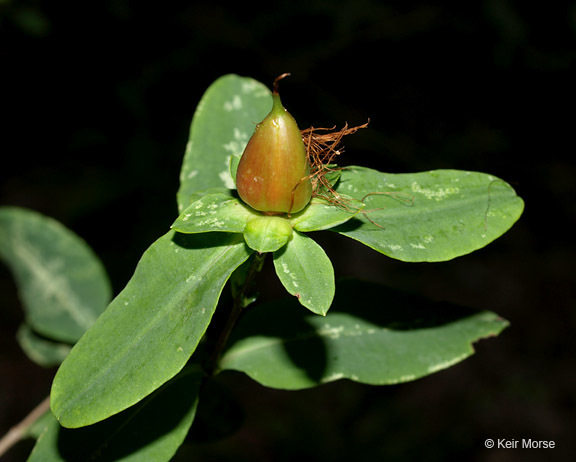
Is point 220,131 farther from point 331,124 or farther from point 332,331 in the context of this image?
point 331,124

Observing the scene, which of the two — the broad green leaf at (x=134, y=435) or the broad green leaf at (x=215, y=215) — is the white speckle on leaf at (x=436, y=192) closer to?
the broad green leaf at (x=215, y=215)

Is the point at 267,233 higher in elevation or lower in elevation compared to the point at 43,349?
higher

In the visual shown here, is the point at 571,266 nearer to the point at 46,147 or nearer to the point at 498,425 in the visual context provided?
the point at 498,425

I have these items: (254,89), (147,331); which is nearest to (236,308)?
(147,331)

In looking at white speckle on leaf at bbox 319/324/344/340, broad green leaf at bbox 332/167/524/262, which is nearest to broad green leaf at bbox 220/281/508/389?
white speckle on leaf at bbox 319/324/344/340

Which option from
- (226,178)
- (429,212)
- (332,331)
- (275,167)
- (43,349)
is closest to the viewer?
(275,167)

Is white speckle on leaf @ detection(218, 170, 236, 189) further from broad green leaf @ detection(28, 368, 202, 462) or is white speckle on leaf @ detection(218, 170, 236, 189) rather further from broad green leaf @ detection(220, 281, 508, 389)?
broad green leaf @ detection(28, 368, 202, 462)

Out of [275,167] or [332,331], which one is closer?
[275,167]
